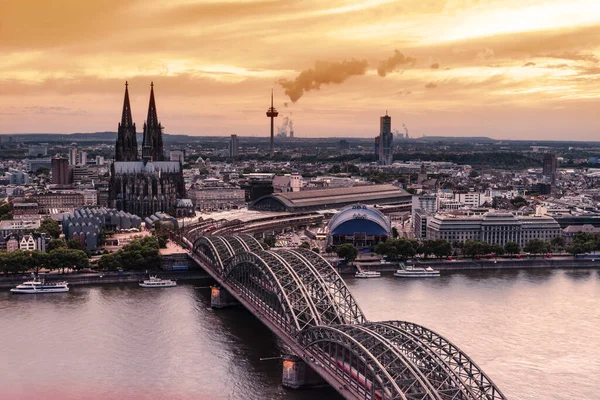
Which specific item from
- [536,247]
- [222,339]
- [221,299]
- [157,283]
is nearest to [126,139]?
[157,283]

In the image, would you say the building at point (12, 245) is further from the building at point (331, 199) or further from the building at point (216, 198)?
the building at point (216, 198)

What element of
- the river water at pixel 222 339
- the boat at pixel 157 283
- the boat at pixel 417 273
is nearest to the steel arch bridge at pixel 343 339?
the river water at pixel 222 339

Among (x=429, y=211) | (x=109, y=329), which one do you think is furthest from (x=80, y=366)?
(x=429, y=211)

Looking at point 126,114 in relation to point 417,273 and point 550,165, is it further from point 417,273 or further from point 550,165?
point 550,165

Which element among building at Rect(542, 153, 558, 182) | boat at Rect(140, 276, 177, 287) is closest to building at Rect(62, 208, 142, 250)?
boat at Rect(140, 276, 177, 287)

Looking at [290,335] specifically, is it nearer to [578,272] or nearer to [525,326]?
[525,326]

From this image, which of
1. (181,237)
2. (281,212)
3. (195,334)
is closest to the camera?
(195,334)
